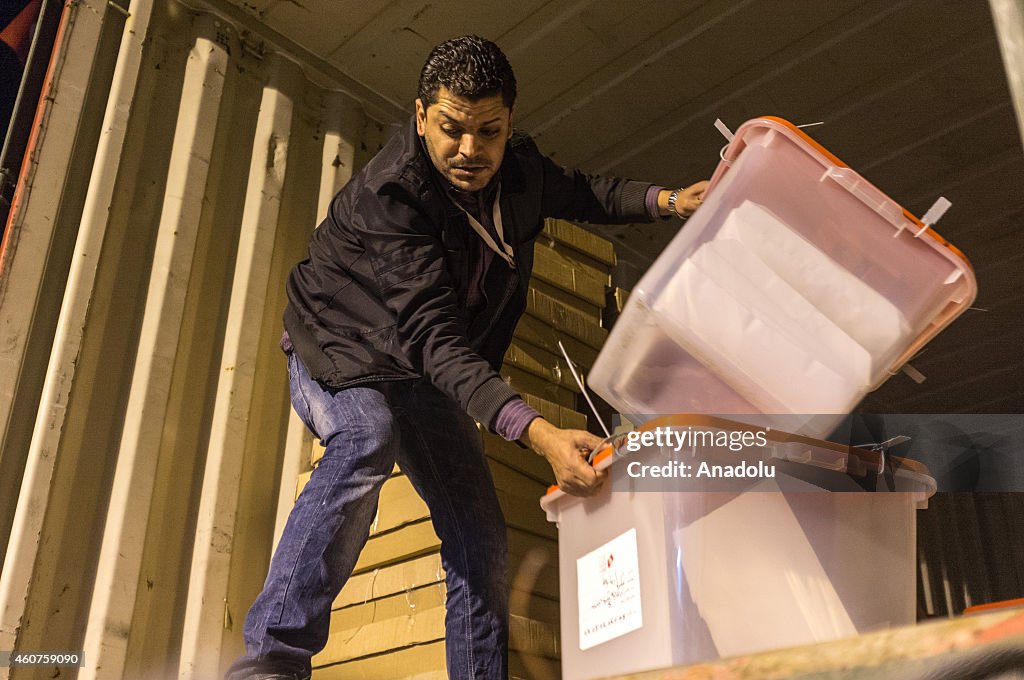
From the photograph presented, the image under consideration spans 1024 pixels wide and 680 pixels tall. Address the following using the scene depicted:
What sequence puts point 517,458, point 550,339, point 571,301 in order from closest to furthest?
point 517,458, point 550,339, point 571,301

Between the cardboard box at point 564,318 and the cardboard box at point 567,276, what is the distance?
0.04 meters

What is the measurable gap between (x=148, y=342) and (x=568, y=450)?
1.42 metres

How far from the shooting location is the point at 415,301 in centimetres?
166

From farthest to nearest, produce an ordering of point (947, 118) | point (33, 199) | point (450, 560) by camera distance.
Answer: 1. point (947, 118)
2. point (33, 199)
3. point (450, 560)

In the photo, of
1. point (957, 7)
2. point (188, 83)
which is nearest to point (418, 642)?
point (188, 83)

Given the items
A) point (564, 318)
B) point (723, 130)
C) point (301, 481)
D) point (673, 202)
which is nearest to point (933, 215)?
point (723, 130)

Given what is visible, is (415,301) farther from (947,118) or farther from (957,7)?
(947,118)

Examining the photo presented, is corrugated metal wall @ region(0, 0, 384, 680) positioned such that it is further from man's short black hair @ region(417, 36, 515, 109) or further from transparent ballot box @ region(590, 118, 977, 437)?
transparent ballot box @ region(590, 118, 977, 437)

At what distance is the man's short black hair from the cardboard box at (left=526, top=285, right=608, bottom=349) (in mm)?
828

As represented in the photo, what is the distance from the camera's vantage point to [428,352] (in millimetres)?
1619

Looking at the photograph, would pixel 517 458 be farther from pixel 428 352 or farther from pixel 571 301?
pixel 428 352

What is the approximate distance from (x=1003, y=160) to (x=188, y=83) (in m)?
2.76

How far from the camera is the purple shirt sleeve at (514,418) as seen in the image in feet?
4.91

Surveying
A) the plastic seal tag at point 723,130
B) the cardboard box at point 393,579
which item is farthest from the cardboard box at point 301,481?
the plastic seal tag at point 723,130
